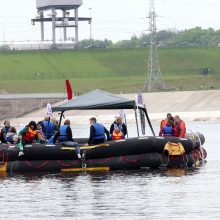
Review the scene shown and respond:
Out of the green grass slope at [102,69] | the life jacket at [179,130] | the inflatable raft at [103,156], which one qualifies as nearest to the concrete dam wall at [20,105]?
the green grass slope at [102,69]

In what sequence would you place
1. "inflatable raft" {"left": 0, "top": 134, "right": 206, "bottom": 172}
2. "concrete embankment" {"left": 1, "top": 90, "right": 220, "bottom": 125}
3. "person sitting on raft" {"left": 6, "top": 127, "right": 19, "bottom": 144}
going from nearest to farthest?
1. "inflatable raft" {"left": 0, "top": 134, "right": 206, "bottom": 172}
2. "person sitting on raft" {"left": 6, "top": 127, "right": 19, "bottom": 144}
3. "concrete embankment" {"left": 1, "top": 90, "right": 220, "bottom": 125}

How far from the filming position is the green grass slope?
123 m

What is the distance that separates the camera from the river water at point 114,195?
2252 centimetres

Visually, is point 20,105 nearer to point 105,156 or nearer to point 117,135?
point 117,135

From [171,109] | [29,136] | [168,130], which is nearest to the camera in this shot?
[29,136]

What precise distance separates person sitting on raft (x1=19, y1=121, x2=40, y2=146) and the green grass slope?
81.5 meters

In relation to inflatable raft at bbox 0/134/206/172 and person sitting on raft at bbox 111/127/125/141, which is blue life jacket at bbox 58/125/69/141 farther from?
person sitting on raft at bbox 111/127/125/141

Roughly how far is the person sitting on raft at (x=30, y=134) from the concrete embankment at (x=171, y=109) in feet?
167

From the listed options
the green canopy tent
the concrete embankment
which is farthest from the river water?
the concrete embankment

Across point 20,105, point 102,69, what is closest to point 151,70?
point 20,105

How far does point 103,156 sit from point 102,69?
111 metres

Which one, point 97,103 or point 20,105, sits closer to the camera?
point 97,103

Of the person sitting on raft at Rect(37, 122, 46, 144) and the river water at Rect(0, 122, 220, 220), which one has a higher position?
the person sitting on raft at Rect(37, 122, 46, 144)

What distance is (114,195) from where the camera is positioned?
25.6 m
